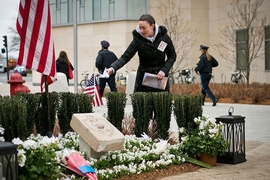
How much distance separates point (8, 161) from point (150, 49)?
3.96 metres

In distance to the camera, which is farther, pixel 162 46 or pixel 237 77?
pixel 237 77

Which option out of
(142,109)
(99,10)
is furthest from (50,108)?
(99,10)

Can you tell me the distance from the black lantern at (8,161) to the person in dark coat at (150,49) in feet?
11.2

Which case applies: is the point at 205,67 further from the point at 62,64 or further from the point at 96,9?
the point at 96,9

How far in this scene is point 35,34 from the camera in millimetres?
7762

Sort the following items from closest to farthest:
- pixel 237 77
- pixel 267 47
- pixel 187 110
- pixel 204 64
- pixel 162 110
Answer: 1. pixel 187 110
2. pixel 162 110
3. pixel 204 64
4. pixel 267 47
5. pixel 237 77

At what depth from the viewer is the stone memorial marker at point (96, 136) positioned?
6.45m

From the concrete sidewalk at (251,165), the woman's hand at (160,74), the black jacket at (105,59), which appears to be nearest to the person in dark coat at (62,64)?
the black jacket at (105,59)

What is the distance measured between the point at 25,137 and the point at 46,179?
132 centimetres

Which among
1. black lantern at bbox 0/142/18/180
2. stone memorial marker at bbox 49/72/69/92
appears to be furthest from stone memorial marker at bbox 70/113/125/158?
stone memorial marker at bbox 49/72/69/92

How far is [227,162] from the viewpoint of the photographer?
297 inches

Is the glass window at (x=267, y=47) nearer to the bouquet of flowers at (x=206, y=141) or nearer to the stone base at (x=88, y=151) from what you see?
the bouquet of flowers at (x=206, y=141)

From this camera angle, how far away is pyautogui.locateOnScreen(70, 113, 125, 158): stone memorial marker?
6.45 metres

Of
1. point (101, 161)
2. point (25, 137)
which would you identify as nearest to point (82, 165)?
point (101, 161)
